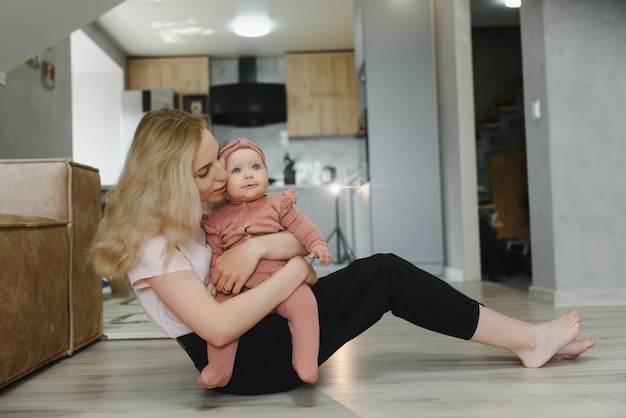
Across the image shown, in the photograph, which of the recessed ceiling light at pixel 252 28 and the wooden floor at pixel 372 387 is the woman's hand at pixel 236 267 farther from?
the recessed ceiling light at pixel 252 28

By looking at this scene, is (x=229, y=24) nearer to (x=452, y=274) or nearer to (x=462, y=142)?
(x=462, y=142)

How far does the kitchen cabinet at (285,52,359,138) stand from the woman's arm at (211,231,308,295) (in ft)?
20.0

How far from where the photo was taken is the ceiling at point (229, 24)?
583 cm

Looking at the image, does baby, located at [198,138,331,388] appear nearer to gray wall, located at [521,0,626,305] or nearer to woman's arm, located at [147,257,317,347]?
woman's arm, located at [147,257,317,347]

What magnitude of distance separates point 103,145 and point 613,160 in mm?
5852

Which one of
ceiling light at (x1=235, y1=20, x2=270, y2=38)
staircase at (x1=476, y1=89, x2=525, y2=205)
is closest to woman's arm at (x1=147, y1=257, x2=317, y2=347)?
ceiling light at (x1=235, y1=20, x2=270, y2=38)

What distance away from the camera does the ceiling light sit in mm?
6242

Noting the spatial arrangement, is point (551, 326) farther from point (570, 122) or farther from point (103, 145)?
point (103, 145)

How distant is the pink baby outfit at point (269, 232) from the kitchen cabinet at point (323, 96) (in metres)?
6.02

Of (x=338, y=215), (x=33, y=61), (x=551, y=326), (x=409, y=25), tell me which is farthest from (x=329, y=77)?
(x=551, y=326)

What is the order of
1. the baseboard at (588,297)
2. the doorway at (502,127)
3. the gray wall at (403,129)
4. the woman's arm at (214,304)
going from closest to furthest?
the woman's arm at (214,304)
the baseboard at (588,297)
the gray wall at (403,129)
the doorway at (502,127)

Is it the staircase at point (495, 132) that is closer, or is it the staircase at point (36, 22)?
the staircase at point (36, 22)

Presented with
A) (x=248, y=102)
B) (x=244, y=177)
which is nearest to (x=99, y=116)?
(x=248, y=102)

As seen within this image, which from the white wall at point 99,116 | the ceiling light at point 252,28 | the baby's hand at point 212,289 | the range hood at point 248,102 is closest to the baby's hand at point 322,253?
the baby's hand at point 212,289
